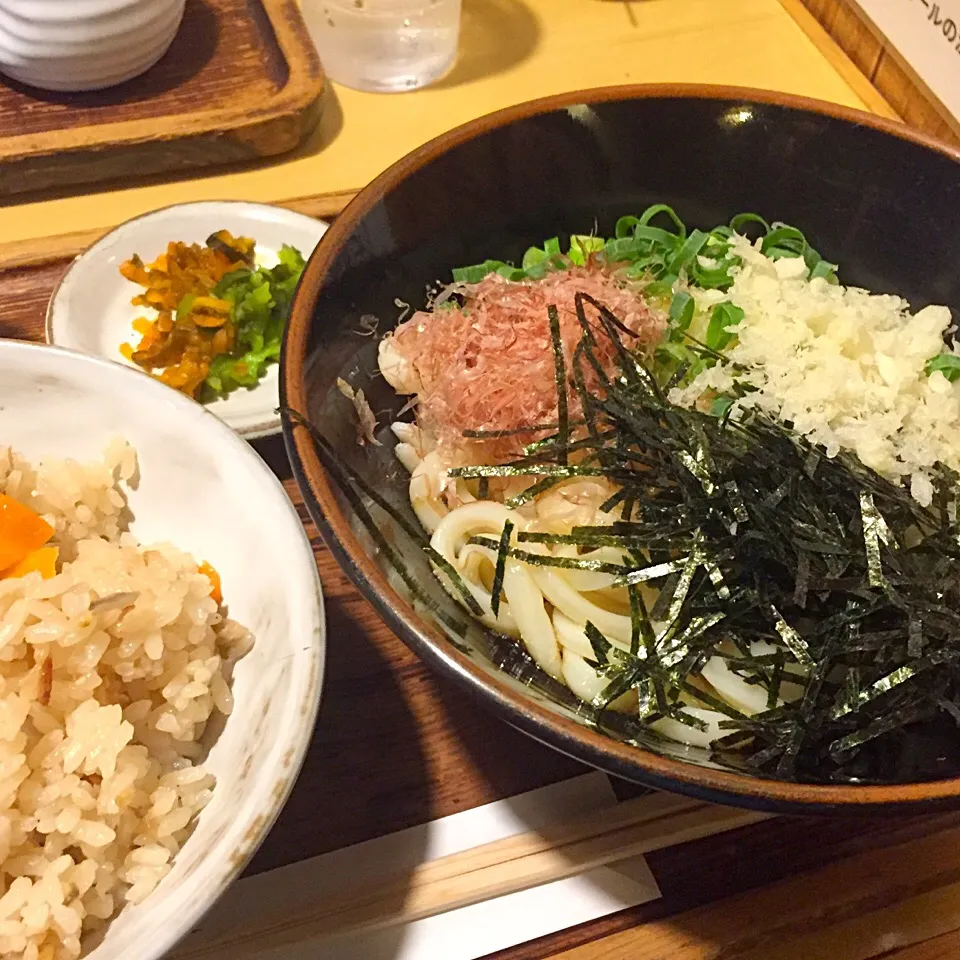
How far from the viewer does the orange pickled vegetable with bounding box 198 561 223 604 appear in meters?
0.89

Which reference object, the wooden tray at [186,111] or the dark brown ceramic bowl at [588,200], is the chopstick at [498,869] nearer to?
the dark brown ceramic bowl at [588,200]

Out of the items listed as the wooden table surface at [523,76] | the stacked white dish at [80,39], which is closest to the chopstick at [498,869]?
the wooden table surface at [523,76]

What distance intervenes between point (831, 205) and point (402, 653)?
2.74 ft

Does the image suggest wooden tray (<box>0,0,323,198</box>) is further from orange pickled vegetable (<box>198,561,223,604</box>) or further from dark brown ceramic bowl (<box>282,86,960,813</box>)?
orange pickled vegetable (<box>198,561,223,604</box>)

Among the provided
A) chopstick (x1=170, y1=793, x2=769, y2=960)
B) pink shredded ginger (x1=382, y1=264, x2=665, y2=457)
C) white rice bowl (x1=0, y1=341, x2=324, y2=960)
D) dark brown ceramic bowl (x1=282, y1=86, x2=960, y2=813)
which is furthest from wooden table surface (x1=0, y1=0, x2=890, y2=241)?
chopstick (x1=170, y1=793, x2=769, y2=960)

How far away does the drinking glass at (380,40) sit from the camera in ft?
5.77

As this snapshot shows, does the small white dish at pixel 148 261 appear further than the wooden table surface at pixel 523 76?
No

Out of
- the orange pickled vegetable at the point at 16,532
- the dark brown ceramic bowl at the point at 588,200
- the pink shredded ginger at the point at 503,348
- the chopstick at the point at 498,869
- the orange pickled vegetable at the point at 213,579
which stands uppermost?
the dark brown ceramic bowl at the point at 588,200

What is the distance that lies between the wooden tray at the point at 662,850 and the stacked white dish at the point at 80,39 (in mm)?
1165

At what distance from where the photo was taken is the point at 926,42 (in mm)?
1675

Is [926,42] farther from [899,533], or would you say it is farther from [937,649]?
[937,649]

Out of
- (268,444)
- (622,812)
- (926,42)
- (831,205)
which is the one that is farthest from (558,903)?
(926,42)

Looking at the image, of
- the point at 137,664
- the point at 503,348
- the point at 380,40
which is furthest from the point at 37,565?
the point at 380,40

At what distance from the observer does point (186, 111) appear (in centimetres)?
160
